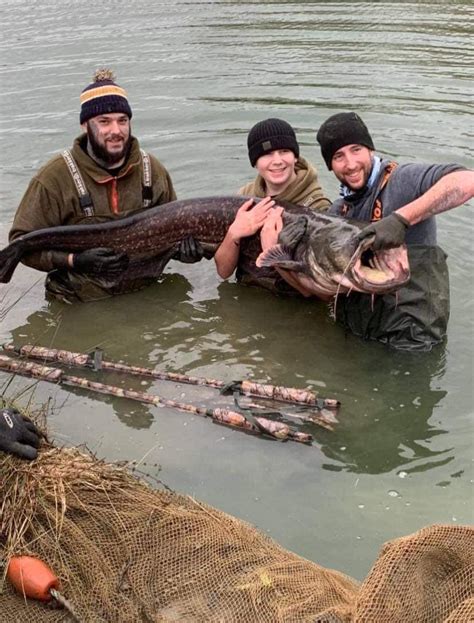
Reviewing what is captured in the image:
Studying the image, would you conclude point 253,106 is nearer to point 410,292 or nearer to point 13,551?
point 410,292

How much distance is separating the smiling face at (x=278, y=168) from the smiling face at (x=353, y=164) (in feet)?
2.21

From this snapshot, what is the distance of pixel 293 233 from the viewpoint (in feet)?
17.5

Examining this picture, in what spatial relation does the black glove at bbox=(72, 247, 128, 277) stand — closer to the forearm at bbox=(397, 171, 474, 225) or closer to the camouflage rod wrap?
the camouflage rod wrap

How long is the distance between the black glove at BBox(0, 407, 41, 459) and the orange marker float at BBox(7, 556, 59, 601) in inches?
23.1

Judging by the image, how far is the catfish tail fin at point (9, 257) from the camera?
6.22 m

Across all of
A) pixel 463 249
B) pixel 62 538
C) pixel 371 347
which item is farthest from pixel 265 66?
pixel 62 538

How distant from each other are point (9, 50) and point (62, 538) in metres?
13.3

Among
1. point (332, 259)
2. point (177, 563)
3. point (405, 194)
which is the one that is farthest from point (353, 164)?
point (177, 563)

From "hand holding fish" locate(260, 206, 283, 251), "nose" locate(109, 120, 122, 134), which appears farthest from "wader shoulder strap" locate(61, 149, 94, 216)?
"hand holding fish" locate(260, 206, 283, 251)

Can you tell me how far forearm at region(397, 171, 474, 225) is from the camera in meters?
4.51

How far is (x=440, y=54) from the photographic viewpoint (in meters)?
12.8

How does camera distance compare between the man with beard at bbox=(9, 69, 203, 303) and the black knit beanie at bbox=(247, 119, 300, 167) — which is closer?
the black knit beanie at bbox=(247, 119, 300, 167)

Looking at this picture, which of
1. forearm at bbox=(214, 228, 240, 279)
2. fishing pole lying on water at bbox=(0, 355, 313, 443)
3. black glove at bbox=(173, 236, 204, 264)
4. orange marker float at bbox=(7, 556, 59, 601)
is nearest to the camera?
orange marker float at bbox=(7, 556, 59, 601)

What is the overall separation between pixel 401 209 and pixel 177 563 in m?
2.63
